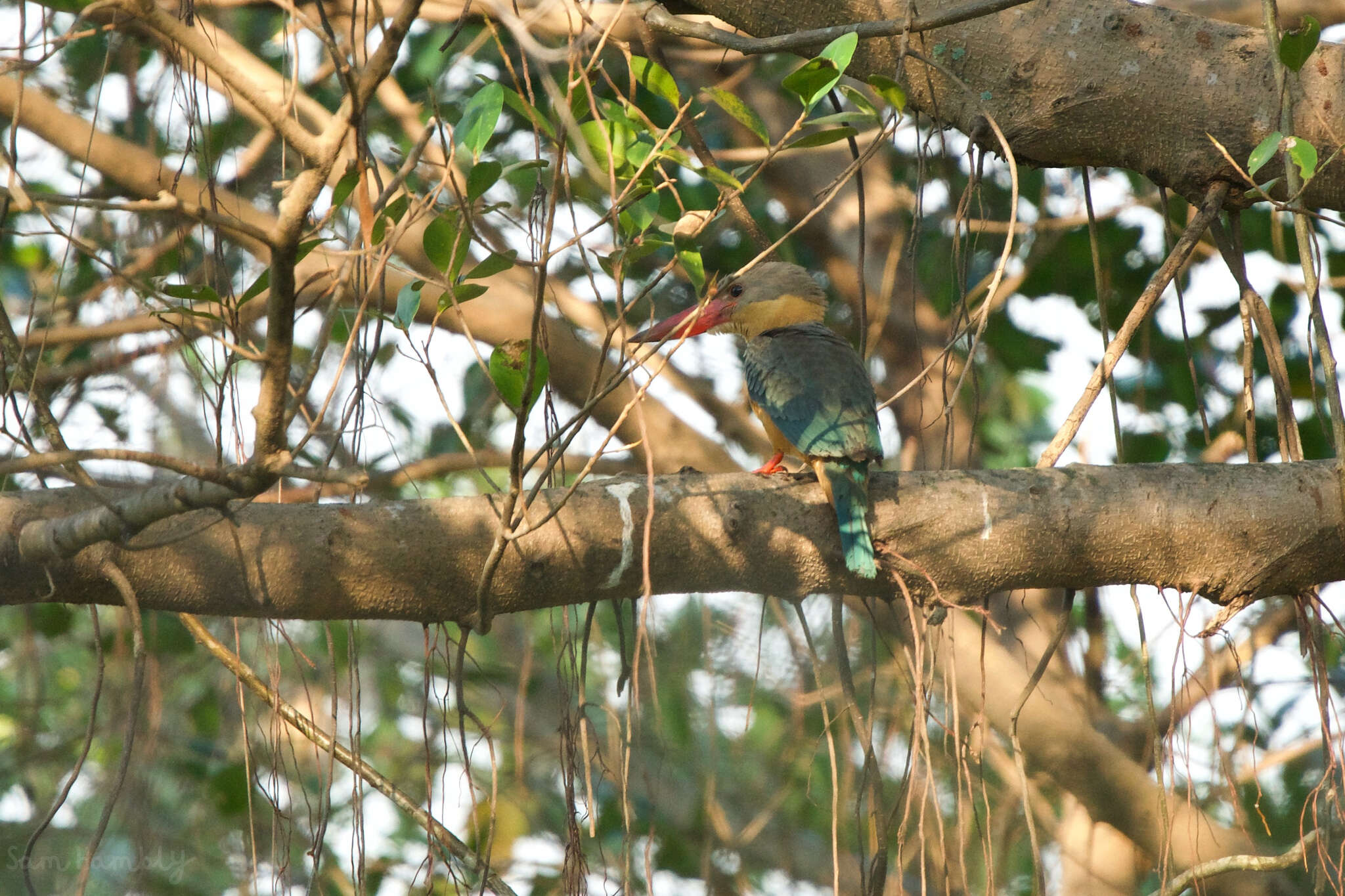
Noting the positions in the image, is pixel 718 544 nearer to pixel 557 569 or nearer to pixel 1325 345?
pixel 557 569

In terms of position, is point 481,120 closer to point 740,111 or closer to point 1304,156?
point 740,111

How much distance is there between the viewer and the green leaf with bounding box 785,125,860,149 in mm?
1749

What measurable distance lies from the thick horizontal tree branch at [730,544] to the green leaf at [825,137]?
2.09 feet

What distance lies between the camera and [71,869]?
4652mm

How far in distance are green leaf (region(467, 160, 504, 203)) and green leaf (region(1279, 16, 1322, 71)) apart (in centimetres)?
130

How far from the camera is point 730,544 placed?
2.09 m

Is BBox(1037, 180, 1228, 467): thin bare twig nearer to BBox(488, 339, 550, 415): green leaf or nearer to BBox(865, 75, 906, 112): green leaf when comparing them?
BBox(865, 75, 906, 112): green leaf

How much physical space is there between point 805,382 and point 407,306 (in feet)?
5.28

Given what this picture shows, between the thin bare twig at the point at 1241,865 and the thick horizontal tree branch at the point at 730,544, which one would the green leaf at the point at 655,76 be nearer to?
the thick horizontal tree branch at the point at 730,544

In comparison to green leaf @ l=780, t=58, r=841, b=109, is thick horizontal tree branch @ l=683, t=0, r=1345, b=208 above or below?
above

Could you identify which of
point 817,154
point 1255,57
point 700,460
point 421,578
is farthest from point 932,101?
point 817,154

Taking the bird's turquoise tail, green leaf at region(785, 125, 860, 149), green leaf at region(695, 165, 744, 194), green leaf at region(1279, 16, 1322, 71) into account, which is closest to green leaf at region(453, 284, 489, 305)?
green leaf at region(695, 165, 744, 194)

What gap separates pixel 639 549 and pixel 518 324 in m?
1.85

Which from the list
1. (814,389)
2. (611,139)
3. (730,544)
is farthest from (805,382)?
(611,139)
